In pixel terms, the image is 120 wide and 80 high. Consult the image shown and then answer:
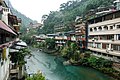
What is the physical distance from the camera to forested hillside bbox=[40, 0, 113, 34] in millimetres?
67062

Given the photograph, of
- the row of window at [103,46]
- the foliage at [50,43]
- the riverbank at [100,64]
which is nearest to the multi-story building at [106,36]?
the row of window at [103,46]

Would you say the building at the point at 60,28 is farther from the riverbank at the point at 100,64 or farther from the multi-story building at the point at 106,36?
the riverbank at the point at 100,64

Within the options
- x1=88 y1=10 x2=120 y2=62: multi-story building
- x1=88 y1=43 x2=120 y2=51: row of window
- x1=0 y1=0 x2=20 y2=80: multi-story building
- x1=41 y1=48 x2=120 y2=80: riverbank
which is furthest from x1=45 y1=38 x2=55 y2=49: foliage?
x1=0 y1=0 x2=20 y2=80: multi-story building

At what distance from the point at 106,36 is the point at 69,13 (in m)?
56.6

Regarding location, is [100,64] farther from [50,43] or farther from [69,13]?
[69,13]

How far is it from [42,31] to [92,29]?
53.8 metres

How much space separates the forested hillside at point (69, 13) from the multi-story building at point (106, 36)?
929 inches

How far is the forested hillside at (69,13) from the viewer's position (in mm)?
67062

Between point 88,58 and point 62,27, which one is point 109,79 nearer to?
point 88,58

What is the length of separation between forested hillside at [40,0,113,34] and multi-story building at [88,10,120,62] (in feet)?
77.4

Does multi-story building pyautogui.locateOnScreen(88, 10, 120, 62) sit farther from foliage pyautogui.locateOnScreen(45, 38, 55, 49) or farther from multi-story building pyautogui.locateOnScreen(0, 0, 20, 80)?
foliage pyautogui.locateOnScreen(45, 38, 55, 49)

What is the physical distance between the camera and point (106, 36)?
116 ft

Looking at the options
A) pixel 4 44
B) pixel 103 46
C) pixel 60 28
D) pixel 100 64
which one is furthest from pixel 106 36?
pixel 60 28

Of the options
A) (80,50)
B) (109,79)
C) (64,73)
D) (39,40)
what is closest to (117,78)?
(109,79)
